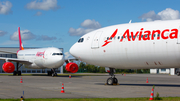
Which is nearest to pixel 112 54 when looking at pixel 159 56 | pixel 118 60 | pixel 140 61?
pixel 118 60

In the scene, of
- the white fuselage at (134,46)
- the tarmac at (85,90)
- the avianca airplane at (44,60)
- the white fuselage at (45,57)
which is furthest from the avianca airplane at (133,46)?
the avianca airplane at (44,60)

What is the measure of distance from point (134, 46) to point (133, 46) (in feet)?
0.26

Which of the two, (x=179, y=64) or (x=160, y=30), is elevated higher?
(x=160, y=30)

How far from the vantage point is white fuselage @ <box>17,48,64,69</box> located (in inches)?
1507

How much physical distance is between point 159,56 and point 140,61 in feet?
5.13

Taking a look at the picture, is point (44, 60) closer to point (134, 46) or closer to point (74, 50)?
point (74, 50)

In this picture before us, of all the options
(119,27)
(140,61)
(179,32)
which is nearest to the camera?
(179,32)

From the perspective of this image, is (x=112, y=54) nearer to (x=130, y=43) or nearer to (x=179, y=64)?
(x=130, y=43)

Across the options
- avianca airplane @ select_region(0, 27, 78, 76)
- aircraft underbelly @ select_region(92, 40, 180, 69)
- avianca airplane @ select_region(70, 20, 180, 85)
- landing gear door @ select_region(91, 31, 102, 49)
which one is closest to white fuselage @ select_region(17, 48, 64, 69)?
avianca airplane @ select_region(0, 27, 78, 76)

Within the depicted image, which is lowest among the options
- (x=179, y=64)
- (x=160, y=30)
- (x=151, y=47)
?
(x=179, y=64)

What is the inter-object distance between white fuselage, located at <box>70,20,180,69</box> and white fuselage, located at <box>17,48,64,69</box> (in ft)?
57.9

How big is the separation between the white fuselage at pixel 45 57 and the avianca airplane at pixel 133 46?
17.6 metres

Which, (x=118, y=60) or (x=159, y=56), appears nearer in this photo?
(x=159, y=56)

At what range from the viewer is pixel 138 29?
58.7 feet
